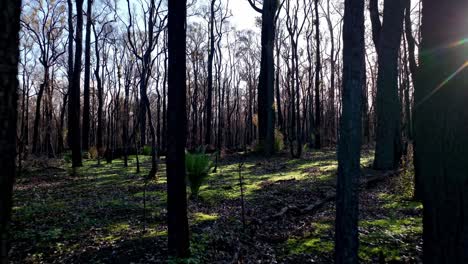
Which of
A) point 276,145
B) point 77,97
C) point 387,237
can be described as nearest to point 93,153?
point 77,97

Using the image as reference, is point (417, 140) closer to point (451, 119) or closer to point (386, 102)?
point (451, 119)

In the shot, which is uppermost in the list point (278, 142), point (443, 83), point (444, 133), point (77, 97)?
point (77, 97)

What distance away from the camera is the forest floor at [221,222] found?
14.9 ft

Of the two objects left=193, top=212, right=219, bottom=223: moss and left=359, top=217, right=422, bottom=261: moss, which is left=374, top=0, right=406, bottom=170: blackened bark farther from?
left=193, top=212, right=219, bottom=223: moss

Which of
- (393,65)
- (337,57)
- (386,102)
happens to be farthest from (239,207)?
(337,57)

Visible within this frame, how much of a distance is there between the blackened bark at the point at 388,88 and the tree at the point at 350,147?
23.6 feet

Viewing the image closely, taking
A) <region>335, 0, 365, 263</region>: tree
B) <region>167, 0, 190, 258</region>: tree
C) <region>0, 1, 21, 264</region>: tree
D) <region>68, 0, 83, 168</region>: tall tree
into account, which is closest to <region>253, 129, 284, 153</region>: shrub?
<region>68, 0, 83, 168</region>: tall tree

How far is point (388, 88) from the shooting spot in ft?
32.8

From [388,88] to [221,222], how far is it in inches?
286

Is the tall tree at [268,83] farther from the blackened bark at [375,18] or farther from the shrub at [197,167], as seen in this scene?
the shrub at [197,167]

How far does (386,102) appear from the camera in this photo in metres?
9.98

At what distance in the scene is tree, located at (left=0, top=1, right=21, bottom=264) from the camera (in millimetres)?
1512

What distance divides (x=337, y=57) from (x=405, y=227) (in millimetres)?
28324

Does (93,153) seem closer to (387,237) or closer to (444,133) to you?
(387,237)
